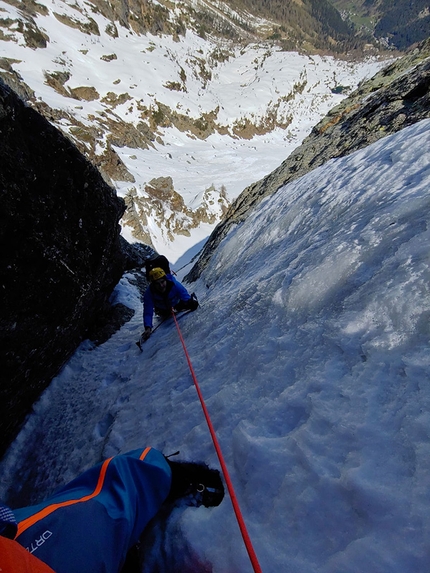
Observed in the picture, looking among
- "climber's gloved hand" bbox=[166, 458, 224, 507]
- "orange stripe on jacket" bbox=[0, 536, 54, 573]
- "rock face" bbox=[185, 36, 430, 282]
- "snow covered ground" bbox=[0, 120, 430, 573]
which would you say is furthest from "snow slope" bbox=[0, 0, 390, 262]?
"orange stripe on jacket" bbox=[0, 536, 54, 573]

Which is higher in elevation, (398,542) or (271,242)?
(271,242)

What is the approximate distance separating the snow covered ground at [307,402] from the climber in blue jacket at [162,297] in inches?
21.2

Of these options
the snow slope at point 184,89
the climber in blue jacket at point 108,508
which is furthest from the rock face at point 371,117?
the snow slope at point 184,89

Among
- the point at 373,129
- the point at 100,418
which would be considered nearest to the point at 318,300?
the point at 100,418

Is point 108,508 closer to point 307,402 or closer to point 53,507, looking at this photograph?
point 53,507

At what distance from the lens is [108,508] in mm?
1584

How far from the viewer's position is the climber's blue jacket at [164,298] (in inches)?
191

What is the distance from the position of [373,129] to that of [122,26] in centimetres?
7019

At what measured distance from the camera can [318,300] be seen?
2.57 metres

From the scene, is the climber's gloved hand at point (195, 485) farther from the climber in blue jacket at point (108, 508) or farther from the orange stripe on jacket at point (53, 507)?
the orange stripe on jacket at point (53, 507)

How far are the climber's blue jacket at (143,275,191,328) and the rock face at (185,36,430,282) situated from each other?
4.11 meters

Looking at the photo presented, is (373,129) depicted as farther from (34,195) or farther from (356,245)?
(34,195)

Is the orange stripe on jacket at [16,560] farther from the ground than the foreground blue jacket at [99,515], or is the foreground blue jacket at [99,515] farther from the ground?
the orange stripe on jacket at [16,560]

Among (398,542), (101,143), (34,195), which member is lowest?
(398,542)
